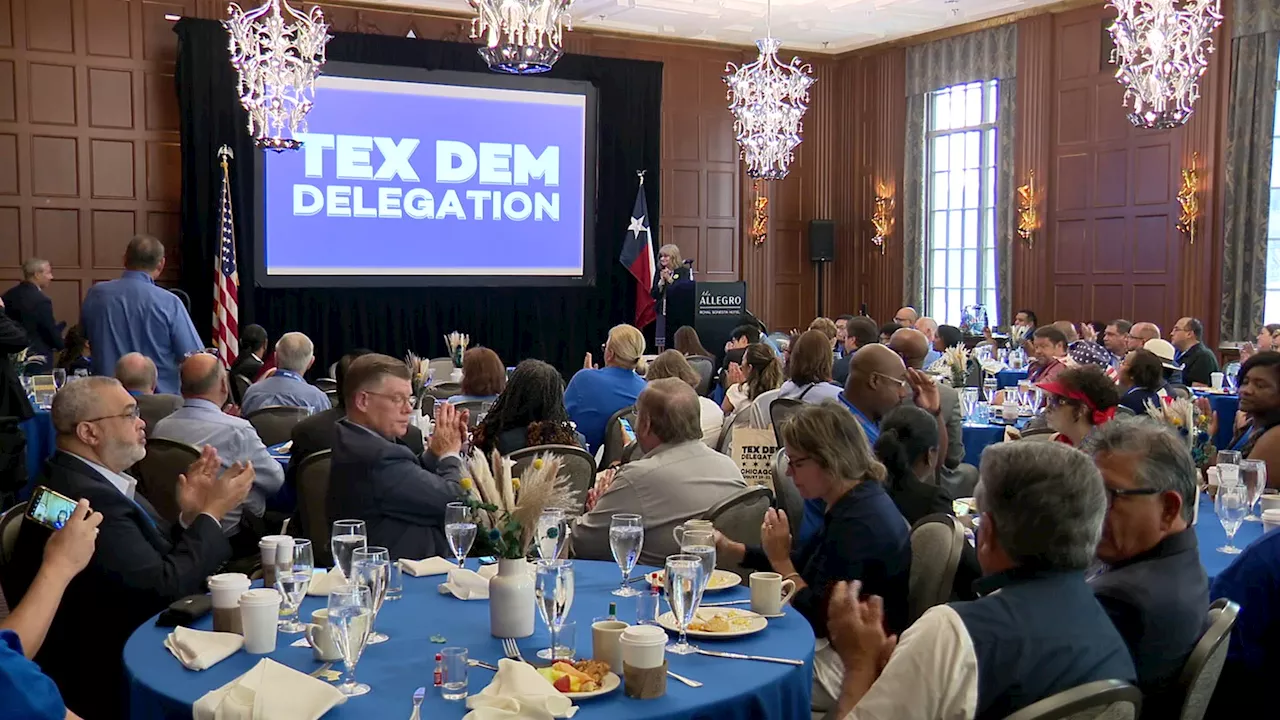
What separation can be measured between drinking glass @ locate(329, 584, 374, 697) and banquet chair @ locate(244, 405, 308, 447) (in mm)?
3859

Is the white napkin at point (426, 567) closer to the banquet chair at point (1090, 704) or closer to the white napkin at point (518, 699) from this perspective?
the white napkin at point (518, 699)

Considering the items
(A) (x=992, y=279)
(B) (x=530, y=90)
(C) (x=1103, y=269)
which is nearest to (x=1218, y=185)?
(C) (x=1103, y=269)

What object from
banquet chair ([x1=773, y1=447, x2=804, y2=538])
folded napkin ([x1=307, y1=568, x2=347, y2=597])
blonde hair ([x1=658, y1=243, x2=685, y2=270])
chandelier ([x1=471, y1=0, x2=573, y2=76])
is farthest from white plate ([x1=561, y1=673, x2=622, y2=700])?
blonde hair ([x1=658, y1=243, x2=685, y2=270])

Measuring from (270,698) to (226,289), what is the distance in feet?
32.4

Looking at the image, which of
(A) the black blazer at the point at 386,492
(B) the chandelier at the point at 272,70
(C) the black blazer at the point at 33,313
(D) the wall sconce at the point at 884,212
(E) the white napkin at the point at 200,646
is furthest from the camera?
(D) the wall sconce at the point at 884,212

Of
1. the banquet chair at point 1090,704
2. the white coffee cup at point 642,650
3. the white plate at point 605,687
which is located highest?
the banquet chair at point 1090,704

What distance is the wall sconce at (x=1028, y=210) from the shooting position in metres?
13.4

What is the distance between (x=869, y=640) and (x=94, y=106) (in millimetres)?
11649

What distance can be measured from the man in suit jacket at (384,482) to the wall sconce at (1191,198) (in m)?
10.6

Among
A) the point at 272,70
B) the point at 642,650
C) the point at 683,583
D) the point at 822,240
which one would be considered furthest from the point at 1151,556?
the point at 822,240

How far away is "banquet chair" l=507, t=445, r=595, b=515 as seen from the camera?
4496 mm

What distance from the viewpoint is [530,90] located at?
43.1ft

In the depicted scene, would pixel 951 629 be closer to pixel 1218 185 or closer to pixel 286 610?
pixel 286 610

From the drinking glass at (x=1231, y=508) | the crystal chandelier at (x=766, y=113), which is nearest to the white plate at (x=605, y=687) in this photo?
the drinking glass at (x=1231, y=508)
